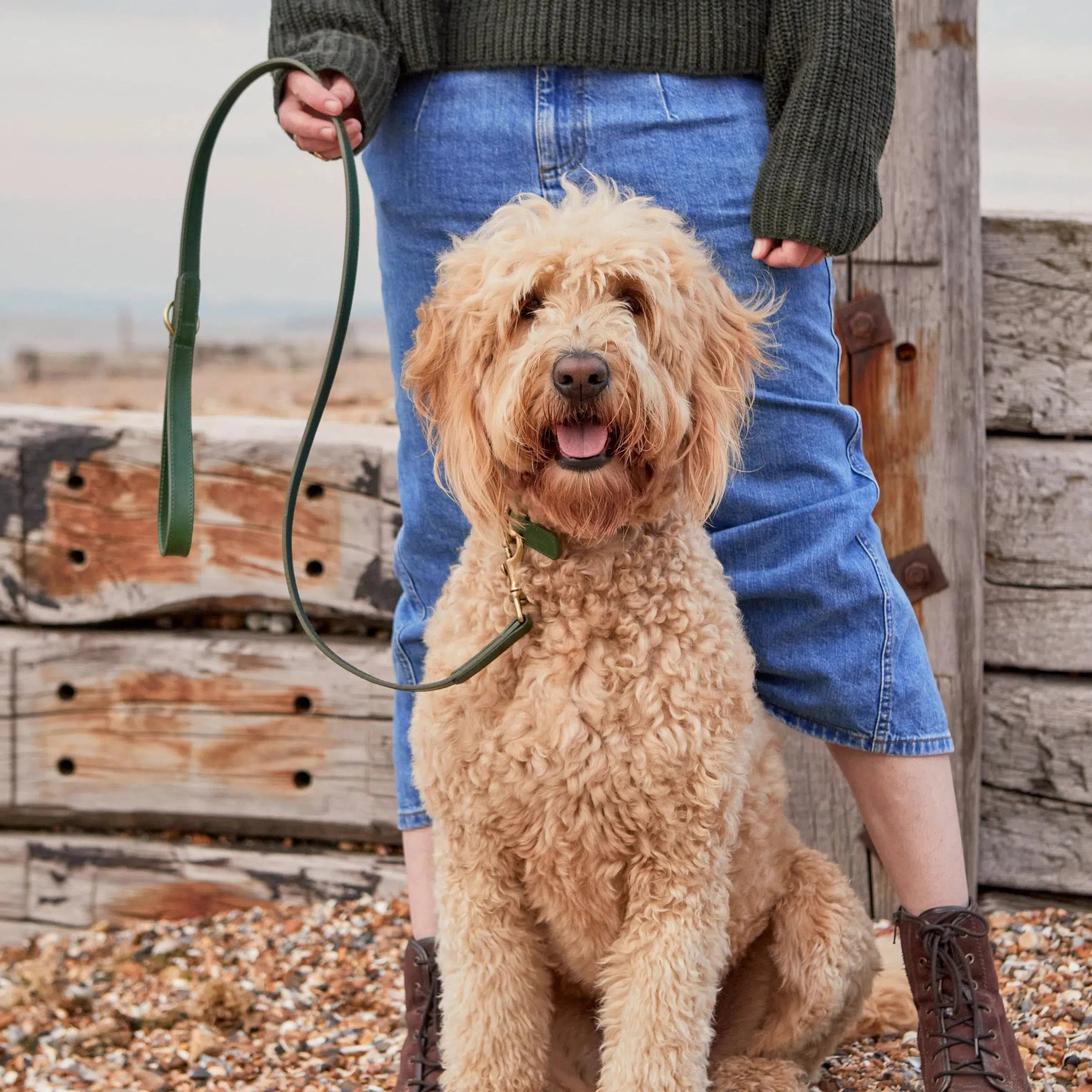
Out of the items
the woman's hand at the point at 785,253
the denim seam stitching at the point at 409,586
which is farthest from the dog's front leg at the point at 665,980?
the woman's hand at the point at 785,253

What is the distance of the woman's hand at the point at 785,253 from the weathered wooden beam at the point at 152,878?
221 centimetres

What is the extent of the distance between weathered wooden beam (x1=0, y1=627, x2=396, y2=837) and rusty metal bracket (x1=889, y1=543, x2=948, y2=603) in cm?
147

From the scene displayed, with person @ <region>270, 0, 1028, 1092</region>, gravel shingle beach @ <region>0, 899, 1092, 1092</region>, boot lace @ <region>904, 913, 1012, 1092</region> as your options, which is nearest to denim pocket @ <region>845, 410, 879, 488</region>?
person @ <region>270, 0, 1028, 1092</region>

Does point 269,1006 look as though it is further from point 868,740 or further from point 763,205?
point 763,205

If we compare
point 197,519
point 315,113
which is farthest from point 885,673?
point 197,519

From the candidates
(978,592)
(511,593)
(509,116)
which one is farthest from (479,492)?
(978,592)

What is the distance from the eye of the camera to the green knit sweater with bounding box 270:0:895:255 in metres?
2.12

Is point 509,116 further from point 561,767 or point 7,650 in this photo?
point 7,650

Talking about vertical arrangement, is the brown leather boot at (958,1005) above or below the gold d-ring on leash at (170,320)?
below

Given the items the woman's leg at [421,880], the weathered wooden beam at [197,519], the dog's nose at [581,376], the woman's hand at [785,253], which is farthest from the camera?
the weathered wooden beam at [197,519]

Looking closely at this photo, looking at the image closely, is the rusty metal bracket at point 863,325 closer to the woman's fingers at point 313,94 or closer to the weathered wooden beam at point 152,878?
the woman's fingers at point 313,94

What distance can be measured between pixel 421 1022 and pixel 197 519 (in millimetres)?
1705

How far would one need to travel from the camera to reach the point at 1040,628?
3295mm

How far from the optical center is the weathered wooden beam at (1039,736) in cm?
329
